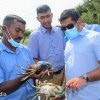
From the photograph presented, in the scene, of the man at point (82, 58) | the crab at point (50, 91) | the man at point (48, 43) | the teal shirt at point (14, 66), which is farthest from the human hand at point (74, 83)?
the man at point (48, 43)

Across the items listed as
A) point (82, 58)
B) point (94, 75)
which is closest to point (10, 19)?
point (82, 58)

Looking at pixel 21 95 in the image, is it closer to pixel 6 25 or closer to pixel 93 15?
pixel 6 25

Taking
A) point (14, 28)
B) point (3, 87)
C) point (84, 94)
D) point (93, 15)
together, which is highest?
point (14, 28)

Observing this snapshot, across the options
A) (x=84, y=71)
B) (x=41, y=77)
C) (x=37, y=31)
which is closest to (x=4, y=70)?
(x=41, y=77)

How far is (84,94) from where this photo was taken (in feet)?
13.8

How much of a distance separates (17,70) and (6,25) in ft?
1.89

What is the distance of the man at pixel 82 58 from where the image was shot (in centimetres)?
400

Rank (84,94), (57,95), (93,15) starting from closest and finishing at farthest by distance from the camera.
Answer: (57,95) < (84,94) < (93,15)

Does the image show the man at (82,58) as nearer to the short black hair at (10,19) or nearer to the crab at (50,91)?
the crab at (50,91)

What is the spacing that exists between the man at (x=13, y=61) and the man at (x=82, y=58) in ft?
1.71

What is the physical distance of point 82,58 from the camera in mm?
4129

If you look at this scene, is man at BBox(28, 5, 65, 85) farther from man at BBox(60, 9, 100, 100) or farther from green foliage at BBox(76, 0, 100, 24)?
green foliage at BBox(76, 0, 100, 24)

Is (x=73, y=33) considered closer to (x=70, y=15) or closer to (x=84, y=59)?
(x=70, y=15)

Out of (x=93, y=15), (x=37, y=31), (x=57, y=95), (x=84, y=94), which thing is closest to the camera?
(x=57, y=95)
